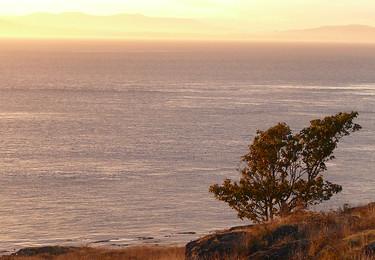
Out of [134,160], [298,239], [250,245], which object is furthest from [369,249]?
[134,160]

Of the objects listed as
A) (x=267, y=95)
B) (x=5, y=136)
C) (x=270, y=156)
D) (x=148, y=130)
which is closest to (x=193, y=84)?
(x=267, y=95)

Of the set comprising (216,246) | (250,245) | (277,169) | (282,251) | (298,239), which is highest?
(298,239)

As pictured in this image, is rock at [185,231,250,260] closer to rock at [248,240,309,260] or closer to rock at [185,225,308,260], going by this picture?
rock at [185,225,308,260]

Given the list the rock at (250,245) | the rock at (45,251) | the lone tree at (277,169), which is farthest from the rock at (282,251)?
the rock at (45,251)

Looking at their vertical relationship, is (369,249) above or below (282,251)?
above

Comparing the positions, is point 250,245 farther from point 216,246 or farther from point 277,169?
point 277,169

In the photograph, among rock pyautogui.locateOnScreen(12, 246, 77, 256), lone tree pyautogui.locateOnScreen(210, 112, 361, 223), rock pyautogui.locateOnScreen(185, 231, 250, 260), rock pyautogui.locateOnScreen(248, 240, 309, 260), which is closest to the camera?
rock pyautogui.locateOnScreen(248, 240, 309, 260)

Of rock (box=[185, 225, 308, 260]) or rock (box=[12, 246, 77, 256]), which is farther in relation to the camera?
rock (box=[12, 246, 77, 256])

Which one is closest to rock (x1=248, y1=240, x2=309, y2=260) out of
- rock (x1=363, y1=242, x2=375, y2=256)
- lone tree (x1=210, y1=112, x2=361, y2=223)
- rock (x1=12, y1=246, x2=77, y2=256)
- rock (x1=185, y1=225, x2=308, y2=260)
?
rock (x1=185, y1=225, x2=308, y2=260)

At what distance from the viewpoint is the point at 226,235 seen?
15.9 meters

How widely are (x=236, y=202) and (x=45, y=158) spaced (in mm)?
48069

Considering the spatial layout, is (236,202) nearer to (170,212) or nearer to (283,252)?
(283,252)

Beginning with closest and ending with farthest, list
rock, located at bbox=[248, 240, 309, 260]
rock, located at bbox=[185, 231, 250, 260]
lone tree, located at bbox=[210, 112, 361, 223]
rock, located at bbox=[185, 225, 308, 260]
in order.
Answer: rock, located at bbox=[248, 240, 309, 260]
rock, located at bbox=[185, 225, 308, 260]
rock, located at bbox=[185, 231, 250, 260]
lone tree, located at bbox=[210, 112, 361, 223]

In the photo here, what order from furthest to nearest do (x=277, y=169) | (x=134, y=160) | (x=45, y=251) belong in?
1. (x=134, y=160)
2. (x=45, y=251)
3. (x=277, y=169)
